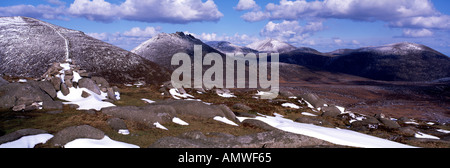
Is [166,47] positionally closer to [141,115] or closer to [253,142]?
[141,115]

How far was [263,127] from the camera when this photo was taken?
71.3 feet

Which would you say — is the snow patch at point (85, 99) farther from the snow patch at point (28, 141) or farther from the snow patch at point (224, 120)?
the snow patch at point (224, 120)

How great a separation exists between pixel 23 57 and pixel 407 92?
11310 centimetres

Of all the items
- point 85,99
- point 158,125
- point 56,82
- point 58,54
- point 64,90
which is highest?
point 58,54

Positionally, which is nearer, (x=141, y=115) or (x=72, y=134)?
(x=72, y=134)

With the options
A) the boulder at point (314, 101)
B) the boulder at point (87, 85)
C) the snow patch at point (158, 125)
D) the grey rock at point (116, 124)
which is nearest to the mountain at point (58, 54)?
the boulder at point (87, 85)

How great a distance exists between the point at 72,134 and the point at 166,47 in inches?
4440

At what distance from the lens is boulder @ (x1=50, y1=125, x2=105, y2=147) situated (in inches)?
501

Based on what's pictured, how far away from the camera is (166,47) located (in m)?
122

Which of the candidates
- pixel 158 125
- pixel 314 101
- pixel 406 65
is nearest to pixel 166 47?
pixel 314 101

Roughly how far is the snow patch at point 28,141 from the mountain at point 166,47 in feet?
308

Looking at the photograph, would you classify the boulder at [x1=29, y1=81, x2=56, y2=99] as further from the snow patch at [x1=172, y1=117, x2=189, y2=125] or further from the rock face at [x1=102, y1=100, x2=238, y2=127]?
the snow patch at [x1=172, y1=117, x2=189, y2=125]

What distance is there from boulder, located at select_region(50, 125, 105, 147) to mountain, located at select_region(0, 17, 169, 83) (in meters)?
51.2
